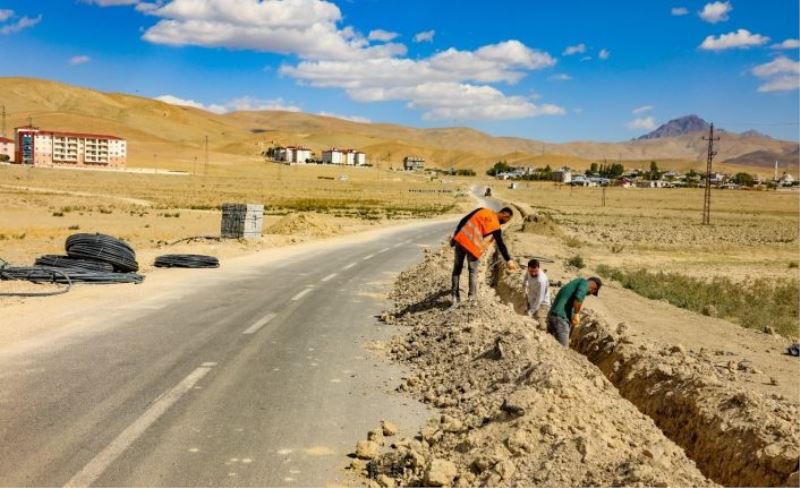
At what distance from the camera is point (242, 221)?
1035 inches

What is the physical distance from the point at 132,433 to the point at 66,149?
140 meters

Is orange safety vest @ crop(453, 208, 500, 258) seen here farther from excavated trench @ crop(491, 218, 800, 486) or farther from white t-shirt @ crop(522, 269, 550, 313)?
excavated trench @ crop(491, 218, 800, 486)

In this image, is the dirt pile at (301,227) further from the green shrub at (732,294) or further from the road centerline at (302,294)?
the road centerline at (302,294)

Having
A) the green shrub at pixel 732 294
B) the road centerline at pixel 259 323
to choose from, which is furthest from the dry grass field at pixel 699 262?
the road centerline at pixel 259 323

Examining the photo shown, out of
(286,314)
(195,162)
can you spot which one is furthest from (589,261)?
(195,162)

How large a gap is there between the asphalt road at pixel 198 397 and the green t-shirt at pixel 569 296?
2.64 m

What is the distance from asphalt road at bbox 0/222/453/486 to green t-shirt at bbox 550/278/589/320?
2637mm

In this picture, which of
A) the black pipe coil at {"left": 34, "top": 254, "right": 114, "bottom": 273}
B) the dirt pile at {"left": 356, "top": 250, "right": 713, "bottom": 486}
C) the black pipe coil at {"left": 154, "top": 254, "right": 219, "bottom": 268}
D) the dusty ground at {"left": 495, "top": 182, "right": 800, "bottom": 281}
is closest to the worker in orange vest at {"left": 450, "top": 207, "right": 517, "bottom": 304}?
the dirt pile at {"left": 356, "top": 250, "right": 713, "bottom": 486}

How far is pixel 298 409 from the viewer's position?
687 centimetres

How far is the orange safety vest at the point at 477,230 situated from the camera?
10977 millimetres

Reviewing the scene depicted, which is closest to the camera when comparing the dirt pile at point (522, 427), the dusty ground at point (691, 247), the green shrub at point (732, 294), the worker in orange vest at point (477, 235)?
the dirt pile at point (522, 427)

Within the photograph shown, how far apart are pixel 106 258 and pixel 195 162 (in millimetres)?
149770

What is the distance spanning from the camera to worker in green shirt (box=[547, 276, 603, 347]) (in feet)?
30.7

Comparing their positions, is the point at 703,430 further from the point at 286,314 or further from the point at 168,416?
the point at 286,314
